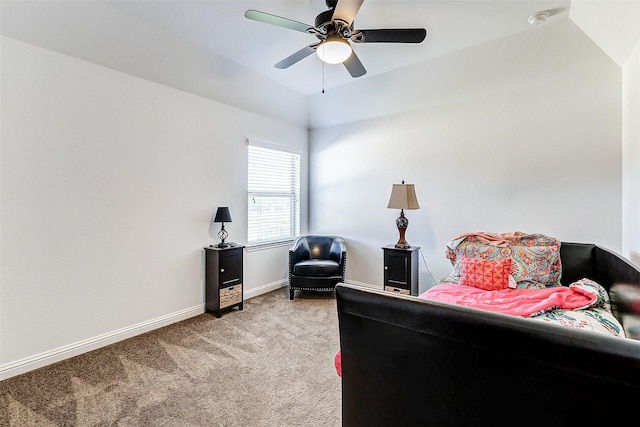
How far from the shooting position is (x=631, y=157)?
246cm

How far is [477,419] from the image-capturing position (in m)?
0.96

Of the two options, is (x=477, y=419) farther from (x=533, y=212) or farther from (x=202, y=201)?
(x=202, y=201)

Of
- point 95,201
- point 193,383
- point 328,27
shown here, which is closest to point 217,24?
point 328,27

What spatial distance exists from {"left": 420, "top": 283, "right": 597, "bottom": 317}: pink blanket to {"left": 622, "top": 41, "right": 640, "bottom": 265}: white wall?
2.02ft

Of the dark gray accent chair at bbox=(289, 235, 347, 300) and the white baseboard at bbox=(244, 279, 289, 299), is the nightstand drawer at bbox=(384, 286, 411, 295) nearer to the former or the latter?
the dark gray accent chair at bbox=(289, 235, 347, 300)

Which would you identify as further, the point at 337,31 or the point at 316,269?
the point at 316,269

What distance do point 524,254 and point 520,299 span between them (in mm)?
639

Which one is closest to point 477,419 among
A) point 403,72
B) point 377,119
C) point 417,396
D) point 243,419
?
point 417,396

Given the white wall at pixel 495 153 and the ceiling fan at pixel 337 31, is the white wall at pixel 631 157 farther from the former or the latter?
the ceiling fan at pixel 337 31

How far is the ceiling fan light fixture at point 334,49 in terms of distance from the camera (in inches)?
87.4

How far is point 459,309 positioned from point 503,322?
0.13m

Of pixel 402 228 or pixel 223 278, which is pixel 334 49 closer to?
pixel 402 228

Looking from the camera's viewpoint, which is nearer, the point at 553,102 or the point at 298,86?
the point at 553,102

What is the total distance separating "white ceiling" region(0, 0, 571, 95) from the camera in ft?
7.75
